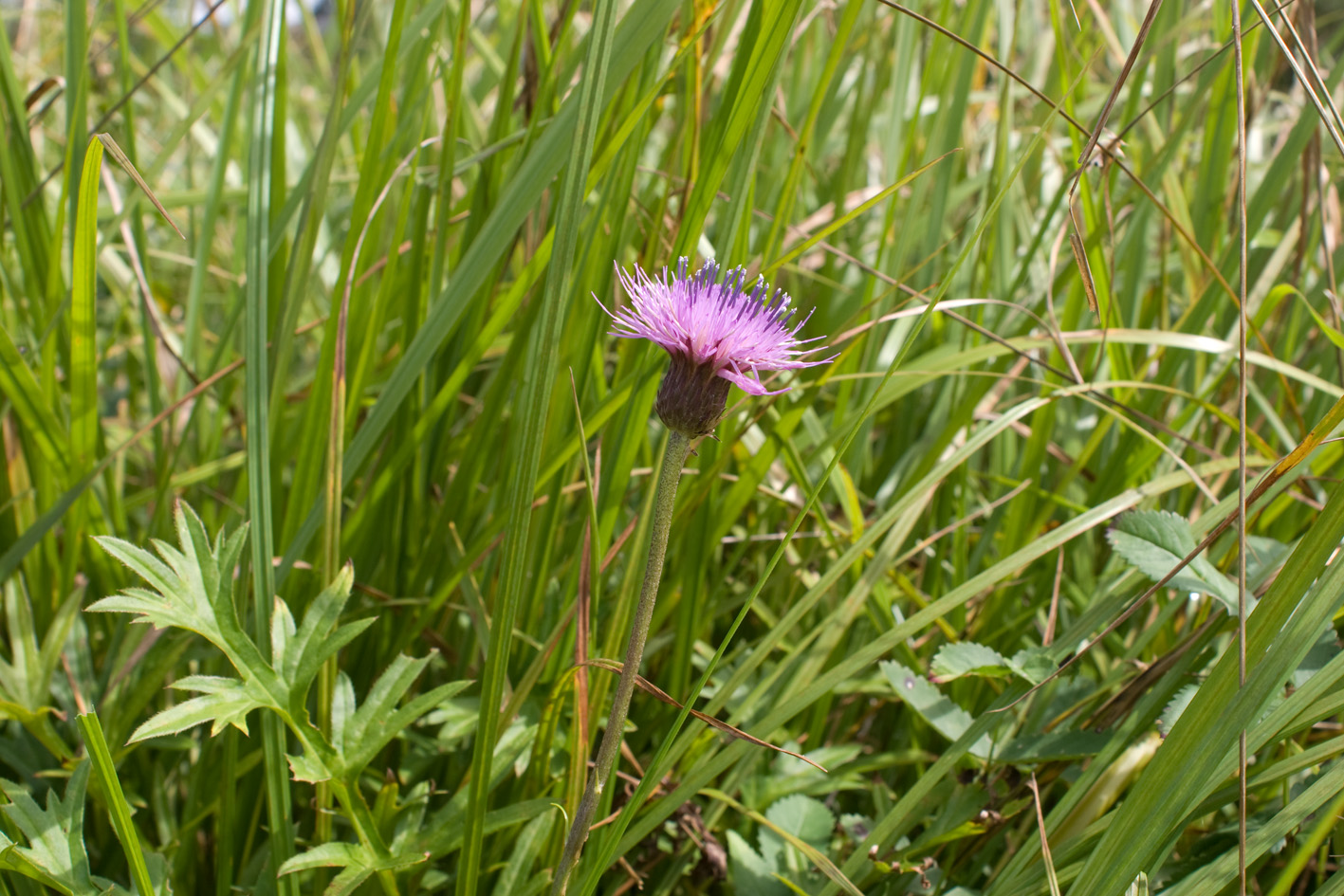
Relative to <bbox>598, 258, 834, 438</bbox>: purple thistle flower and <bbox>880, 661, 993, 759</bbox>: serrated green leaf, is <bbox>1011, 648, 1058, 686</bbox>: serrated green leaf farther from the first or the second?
<bbox>598, 258, 834, 438</bbox>: purple thistle flower

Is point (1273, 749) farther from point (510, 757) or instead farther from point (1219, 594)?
point (510, 757)

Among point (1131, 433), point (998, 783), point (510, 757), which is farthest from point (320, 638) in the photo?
point (1131, 433)

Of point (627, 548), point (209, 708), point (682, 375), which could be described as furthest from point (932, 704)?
point (209, 708)

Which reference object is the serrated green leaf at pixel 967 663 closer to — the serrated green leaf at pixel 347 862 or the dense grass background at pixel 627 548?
the dense grass background at pixel 627 548

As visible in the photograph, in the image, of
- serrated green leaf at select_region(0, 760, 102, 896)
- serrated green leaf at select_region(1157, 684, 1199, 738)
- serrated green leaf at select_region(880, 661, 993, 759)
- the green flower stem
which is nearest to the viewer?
the green flower stem

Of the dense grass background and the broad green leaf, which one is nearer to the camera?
the dense grass background

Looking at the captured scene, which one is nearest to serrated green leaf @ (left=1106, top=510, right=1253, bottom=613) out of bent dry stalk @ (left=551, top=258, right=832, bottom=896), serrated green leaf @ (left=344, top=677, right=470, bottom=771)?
bent dry stalk @ (left=551, top=258, right=832, bottom=896)
